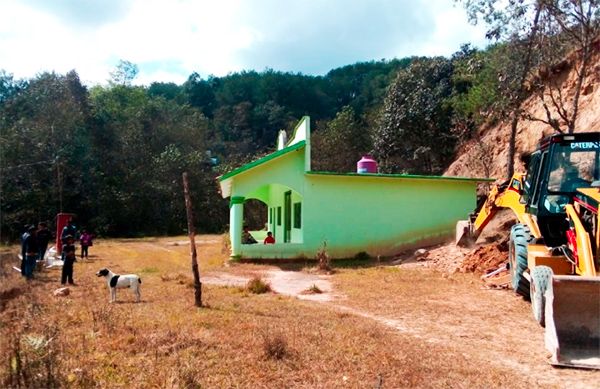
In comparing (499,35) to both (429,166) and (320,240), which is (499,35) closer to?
(320,240)

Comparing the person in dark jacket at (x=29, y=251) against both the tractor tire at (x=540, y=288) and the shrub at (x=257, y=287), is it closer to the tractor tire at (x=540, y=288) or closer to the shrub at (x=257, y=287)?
the shrub at (x=257, y=287)

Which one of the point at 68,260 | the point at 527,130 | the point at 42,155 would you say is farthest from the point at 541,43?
the point at 42,155

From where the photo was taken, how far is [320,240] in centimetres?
1959

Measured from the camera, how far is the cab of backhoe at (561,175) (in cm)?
927

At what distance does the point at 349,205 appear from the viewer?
65.7 feet

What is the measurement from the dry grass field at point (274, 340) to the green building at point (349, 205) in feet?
22.6

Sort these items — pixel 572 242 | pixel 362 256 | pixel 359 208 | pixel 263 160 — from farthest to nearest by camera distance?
pixel 359 208
pixel 362 256
pixel 263 160
pixel 572 242

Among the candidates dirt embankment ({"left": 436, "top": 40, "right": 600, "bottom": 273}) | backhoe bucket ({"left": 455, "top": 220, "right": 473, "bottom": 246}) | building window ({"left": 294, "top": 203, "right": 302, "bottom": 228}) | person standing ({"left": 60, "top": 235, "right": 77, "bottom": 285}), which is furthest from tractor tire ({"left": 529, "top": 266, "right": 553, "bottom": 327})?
building window ({"left": 294, "top": 203, "right": 302, "bottom": 228})

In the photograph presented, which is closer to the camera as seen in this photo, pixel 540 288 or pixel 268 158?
pixel 540 288

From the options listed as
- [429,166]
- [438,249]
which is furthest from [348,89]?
[438,249]

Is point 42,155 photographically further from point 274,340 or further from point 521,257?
point 274,340

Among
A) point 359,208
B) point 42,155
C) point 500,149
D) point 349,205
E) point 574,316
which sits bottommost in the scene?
point 574,316

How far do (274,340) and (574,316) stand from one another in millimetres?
3664

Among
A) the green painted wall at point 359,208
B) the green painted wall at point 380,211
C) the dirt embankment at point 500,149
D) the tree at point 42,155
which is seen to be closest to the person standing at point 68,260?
the green painted wall at point 359,208
